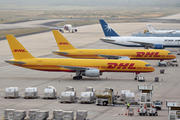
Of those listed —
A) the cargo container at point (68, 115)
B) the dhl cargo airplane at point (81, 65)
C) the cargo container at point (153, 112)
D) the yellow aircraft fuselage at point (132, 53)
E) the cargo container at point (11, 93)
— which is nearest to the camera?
the cargo container at point (68, 115)

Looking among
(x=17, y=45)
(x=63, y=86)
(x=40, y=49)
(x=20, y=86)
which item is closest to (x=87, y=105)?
(x=63, y=86)

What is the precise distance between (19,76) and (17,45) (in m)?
6.17

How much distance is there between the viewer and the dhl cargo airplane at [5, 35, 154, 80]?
6097 centimetres

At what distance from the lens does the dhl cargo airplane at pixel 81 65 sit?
6097 cm

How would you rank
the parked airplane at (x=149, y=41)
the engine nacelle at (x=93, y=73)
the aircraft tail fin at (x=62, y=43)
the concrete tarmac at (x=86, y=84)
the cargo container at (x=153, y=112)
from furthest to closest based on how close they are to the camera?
the parked airplane at (x=149, y=41) → the aircraft tail fin at (x=62, y=43) → the engine nacelle at (x=93, y=73) → the concrete tarmac at (x=86, y=84) → the cargo container at (x=153, y=112)

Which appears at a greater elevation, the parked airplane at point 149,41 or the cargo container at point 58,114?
the parked airplane at point 149,41

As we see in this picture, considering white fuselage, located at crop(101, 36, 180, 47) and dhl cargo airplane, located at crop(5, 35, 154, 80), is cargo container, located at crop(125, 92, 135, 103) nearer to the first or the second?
dhl cargo airplane, located at crop(5, 35, 154, 80)

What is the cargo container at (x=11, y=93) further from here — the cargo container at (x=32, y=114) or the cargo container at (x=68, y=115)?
the cargo container at (x=68, y=115)

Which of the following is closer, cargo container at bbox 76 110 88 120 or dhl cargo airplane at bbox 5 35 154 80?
cargo container at bbox 76 110 88 120

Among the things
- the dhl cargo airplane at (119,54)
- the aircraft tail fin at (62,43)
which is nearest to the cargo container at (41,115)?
the dhl cargo airplane at (119,54)

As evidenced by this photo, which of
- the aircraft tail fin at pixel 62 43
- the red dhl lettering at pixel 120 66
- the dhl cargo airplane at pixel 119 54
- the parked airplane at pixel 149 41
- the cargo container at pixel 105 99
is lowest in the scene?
the cargo container at pixel 105 99

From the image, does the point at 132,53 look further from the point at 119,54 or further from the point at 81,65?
A: the point at 81,65

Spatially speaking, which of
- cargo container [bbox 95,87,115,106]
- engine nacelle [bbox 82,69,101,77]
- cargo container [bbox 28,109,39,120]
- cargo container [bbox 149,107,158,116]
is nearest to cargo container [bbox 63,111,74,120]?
cargo container [bbox 28,109,39,120]

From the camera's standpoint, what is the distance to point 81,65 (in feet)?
203
